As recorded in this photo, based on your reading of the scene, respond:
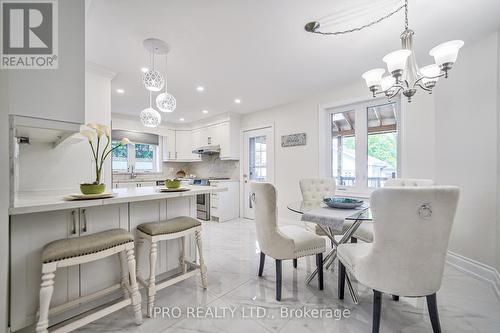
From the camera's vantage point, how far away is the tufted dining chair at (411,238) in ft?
3.71

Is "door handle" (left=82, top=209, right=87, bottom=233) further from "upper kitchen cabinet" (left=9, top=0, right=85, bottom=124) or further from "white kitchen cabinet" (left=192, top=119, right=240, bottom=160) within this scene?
"white kitchen cabinet" (left=192, top=119, right=240, bottom=160)

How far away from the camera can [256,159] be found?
483 centimetres

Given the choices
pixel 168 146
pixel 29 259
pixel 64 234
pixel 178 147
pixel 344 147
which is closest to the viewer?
pixel 29 259

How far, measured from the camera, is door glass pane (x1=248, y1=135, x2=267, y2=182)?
4660 mm

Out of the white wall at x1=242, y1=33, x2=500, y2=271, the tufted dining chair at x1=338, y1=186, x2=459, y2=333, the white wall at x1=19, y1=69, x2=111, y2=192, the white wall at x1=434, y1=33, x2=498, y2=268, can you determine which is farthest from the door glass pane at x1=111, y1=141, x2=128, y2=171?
the white wall at x1=434, y1=33, x2=498, y2=268

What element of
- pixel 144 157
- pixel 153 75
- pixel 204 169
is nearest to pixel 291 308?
pixel 153 75

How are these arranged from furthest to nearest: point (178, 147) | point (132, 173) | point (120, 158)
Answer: point (178, 147) < point (132, 173) < point (120, 158)

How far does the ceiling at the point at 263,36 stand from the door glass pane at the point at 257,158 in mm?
1713

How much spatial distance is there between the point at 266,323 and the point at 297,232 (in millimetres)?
803

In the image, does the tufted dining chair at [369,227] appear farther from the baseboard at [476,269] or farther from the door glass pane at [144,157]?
the door glass pane at [144,157]

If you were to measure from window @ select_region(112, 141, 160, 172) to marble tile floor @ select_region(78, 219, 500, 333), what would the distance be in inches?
164

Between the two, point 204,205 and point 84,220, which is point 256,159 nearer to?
point 204,205

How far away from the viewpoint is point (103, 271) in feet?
5.40

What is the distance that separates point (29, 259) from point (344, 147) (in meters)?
3.83
